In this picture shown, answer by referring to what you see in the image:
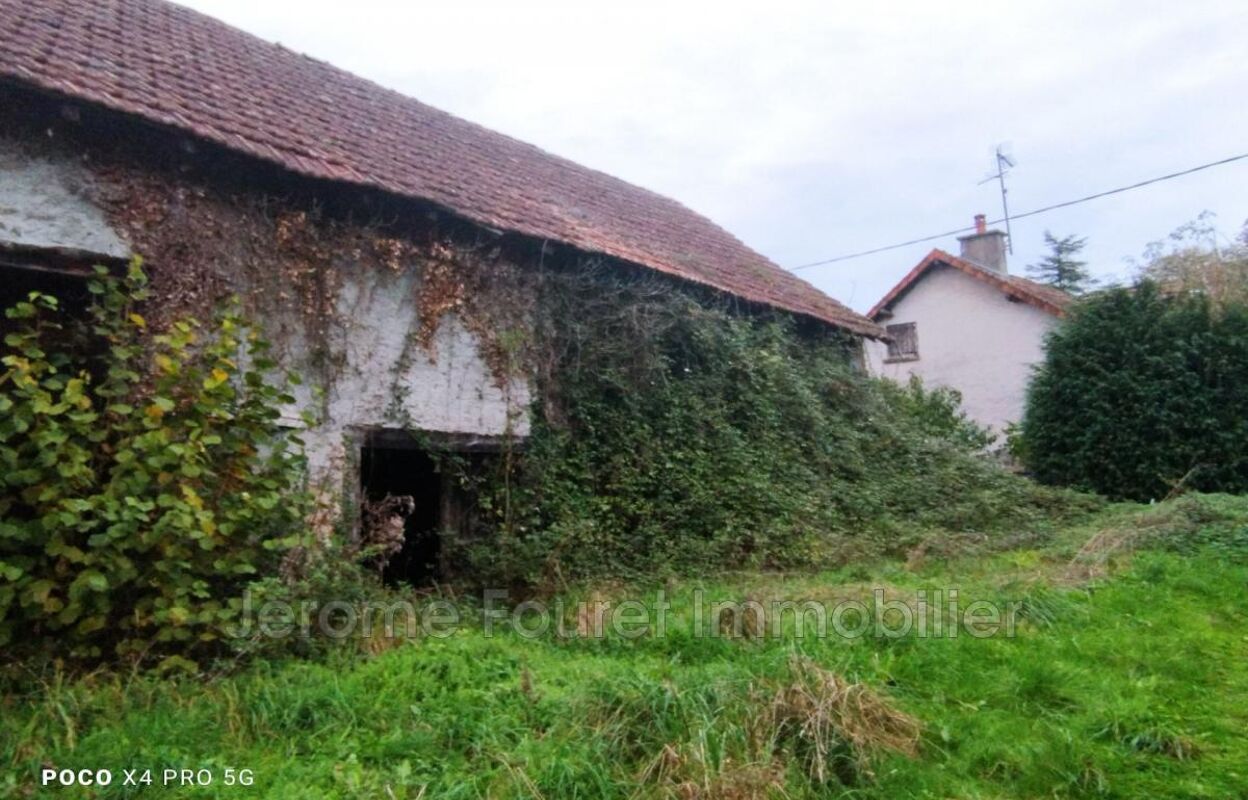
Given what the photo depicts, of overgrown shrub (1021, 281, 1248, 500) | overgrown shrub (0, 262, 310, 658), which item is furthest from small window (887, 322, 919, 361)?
overgrown shrub (0, 262, 310, 658)

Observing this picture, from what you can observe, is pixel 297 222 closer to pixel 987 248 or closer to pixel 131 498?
pixel 131 498

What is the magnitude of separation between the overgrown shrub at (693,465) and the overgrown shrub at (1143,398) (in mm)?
2290

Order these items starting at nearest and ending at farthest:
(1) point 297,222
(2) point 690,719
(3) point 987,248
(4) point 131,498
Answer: (2) point 690,719 → (4) point 131,498 → (1) point 297,222 → (3) point 987,248

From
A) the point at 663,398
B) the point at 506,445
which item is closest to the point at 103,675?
the point at 506,445

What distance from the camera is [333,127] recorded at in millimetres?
8500

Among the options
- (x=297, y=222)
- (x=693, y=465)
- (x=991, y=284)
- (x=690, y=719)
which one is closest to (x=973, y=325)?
(x=991, y=284)

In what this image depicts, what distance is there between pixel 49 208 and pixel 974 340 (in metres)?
19.3

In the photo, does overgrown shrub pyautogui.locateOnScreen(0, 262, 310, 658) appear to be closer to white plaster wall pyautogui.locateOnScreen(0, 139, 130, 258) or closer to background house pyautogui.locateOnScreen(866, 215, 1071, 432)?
white plaster wall pyautogui.locateOnScreen(0, 139, 130, 258)

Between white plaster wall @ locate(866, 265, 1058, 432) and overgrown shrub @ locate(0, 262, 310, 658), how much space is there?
624 inches

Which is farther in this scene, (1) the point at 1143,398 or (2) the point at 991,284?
(2) the point at 991,284

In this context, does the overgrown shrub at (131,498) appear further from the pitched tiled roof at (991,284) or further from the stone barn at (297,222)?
the pitched tiled roof at (991,284)

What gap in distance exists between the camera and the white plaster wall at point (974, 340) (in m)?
19.7

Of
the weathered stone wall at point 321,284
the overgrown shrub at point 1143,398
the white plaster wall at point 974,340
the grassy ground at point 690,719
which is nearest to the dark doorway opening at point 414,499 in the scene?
the weathered stone wall at point 321,284

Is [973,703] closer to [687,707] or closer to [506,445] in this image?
[687,707]
